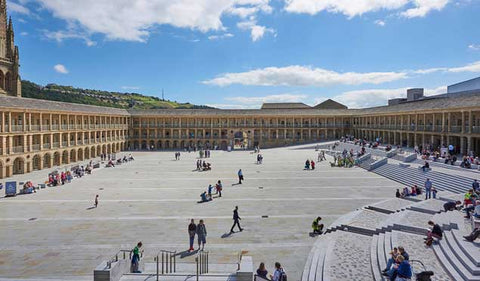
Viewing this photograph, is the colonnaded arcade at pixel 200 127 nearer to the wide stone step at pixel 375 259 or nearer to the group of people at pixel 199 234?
the wide stone step at pixel 375 259

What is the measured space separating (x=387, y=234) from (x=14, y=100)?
36583 millimetres

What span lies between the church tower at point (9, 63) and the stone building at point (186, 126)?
13 centimetres

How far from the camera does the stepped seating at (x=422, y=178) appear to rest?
21152mm

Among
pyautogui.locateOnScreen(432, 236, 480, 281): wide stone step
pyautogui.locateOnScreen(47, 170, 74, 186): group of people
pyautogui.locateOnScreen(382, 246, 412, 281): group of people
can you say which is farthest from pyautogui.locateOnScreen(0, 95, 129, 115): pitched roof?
pyautogui.locateOnScreen(432, 236, 480, 281): wide stone step

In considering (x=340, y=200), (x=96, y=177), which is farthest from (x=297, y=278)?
(x=96, y=177)

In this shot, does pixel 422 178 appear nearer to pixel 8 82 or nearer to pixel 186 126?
pixel 186 126

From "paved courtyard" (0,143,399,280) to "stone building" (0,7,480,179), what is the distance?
645 cm

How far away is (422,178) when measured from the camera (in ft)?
81.4

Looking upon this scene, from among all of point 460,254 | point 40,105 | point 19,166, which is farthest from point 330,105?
point 460,254

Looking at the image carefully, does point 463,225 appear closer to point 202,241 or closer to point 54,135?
point 202,241

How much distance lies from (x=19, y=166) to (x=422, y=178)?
122ft

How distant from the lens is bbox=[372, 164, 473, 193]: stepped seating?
21152 mm

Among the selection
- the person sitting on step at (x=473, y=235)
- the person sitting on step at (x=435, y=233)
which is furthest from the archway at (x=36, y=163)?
the person sitting on step at (x=473, y=235)

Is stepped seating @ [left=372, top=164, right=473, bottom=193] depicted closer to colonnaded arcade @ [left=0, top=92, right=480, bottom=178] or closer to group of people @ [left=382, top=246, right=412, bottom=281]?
colonnaded arcade @ [left=0, top=92, right=480, bottom=178]
